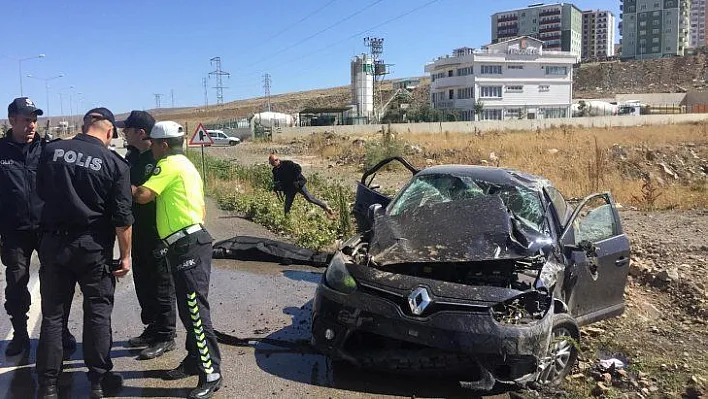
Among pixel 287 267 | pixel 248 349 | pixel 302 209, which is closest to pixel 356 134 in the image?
pixel 302 209

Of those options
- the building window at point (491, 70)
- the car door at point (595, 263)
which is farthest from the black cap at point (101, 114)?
the building window at point (491, 70)

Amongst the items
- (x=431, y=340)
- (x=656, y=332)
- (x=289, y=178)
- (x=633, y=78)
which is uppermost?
(x=633, y=78)

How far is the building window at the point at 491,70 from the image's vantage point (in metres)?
75.4

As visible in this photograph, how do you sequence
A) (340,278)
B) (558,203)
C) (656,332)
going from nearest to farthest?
(340,278) < (558,203) < (656,332)

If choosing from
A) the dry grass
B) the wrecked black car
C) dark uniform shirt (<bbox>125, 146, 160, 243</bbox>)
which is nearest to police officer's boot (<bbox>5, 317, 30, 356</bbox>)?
dark uniform shirt (<bbox>125, 146, 160, 243</bbox>)

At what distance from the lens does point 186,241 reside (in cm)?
389

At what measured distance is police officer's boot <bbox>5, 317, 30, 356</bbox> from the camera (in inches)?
180

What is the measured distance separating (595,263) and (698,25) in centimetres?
21933

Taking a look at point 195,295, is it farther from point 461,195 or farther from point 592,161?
Result: point 592,161

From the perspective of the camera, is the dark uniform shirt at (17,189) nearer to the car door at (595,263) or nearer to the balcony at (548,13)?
the car door at (595,263)

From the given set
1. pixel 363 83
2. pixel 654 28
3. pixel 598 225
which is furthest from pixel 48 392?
pixel 654 28

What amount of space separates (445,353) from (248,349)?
5.92ft

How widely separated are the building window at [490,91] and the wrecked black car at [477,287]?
73070 millimetres

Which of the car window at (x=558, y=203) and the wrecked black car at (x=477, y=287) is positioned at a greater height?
the car window at (x=558, y=203)
